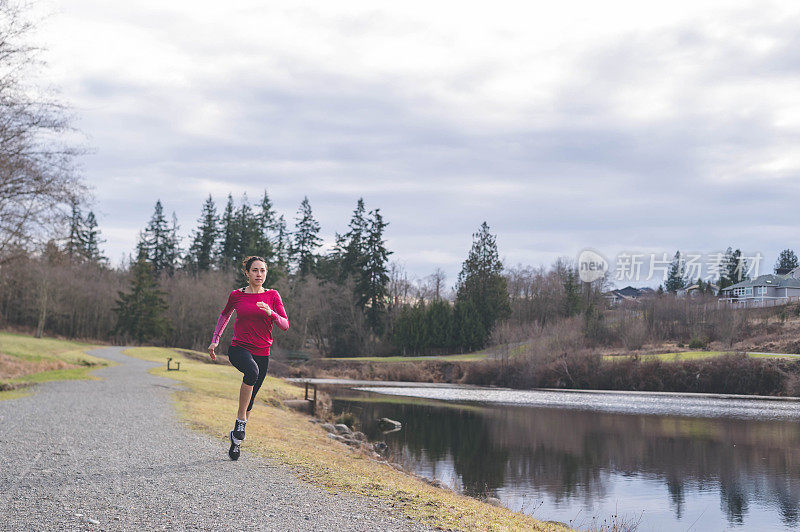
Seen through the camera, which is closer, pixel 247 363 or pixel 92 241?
pixel 247 363

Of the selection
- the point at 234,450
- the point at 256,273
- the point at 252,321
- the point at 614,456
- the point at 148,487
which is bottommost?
the point at 614,456

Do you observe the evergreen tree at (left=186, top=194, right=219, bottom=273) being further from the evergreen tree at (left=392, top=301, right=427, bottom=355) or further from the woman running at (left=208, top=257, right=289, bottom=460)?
the woman running at (left=208, top=257, right=289, bottom=460)

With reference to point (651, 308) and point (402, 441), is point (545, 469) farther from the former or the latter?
point (651, 308)

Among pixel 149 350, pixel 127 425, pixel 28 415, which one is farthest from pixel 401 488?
pixel 149 350

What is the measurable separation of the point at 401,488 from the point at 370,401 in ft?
99.0

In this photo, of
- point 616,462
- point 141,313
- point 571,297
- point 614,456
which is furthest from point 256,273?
point 571,297

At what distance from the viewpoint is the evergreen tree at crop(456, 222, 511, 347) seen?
267ft

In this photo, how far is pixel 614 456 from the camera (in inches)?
882

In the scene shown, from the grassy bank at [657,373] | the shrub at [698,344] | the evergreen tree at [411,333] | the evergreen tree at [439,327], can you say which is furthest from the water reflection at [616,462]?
the evergreen tree at [439,327]

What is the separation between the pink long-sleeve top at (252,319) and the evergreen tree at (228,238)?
81818 millimetres

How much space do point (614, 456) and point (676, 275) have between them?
118 meters

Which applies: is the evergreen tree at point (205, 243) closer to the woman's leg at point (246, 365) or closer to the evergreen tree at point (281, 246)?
the evergreen tree at point (281, 246)

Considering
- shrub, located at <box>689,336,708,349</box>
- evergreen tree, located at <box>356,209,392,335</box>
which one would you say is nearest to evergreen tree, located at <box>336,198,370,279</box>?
evergreen tree, located at <box>356,209,392,335</box>

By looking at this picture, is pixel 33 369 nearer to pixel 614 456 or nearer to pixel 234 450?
pixel 234 450
